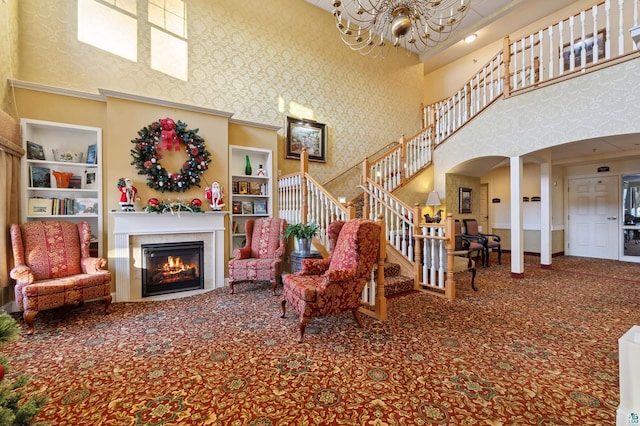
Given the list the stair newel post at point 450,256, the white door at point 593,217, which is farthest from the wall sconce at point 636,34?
the white door at point 593,217

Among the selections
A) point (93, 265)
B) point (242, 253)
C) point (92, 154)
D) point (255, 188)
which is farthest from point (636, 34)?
point (92, 154)

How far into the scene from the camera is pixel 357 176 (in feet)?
22.6

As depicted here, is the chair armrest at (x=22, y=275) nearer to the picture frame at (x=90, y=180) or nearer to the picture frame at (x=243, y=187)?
the picture frame at (x=90, y=180)

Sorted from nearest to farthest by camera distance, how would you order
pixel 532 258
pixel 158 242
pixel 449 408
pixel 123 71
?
pixel 449 408, pixel 158 242, pixel 123 71, pixel 532 258

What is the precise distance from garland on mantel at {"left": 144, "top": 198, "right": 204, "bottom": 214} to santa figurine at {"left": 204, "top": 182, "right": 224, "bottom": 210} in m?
0.17

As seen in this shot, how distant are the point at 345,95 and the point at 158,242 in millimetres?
5303

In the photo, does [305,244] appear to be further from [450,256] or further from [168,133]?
[168,133]

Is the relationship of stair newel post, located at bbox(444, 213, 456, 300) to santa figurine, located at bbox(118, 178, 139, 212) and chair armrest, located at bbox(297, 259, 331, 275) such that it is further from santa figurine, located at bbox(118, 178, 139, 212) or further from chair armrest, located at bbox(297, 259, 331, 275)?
santa figurine, located at bbox(118, 178, 139, 212)

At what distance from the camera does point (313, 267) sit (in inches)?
126

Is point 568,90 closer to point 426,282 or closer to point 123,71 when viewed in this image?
point 426,282

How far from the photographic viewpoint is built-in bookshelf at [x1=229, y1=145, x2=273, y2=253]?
199 inches

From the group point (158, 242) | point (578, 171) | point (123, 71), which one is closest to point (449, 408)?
point (158, 242)

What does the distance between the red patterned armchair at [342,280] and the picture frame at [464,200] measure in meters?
4.98

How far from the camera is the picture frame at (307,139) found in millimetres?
5948
